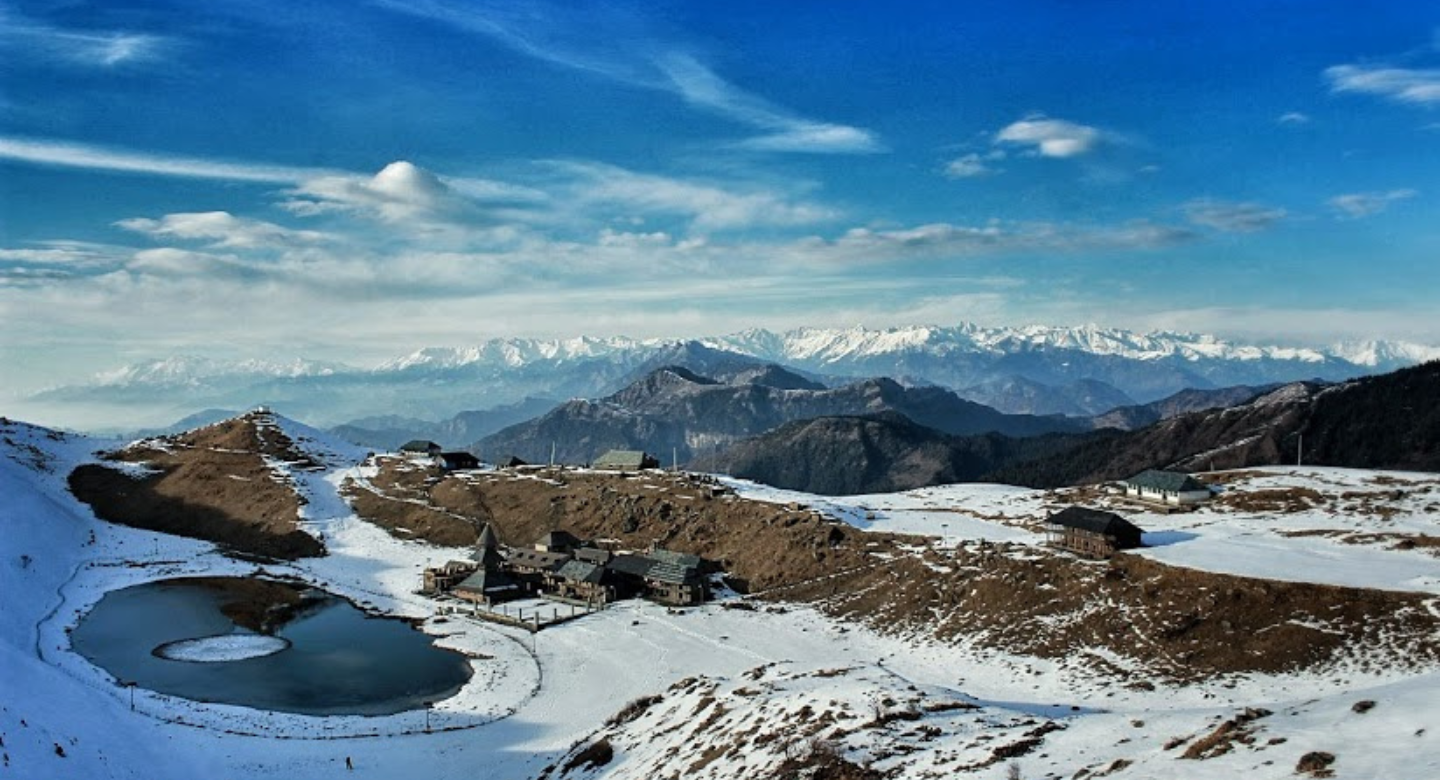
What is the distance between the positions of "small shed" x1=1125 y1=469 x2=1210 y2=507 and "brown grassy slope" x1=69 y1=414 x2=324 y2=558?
108075 millimetres

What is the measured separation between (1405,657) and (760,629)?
46041 millimetres

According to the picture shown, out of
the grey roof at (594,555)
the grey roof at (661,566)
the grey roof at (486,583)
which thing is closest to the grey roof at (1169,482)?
the grey roof at (661,566)

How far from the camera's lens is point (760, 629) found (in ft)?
258

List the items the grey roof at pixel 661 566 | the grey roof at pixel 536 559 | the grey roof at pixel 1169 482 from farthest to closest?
the grey roof at pixel 1169 482
the grey roof at pixel 536 559
the grey roof at pixel 661 566

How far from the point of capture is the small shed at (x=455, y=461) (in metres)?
159

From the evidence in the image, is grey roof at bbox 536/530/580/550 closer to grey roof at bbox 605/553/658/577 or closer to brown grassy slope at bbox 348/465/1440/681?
brown grassy slope at bbox 348/465/1440/681

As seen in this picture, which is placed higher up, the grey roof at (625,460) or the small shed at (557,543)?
the grey roof at (625,460)

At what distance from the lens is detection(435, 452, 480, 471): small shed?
15925cm

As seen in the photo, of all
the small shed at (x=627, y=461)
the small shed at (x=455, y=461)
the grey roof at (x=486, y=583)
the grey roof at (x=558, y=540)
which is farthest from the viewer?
the small shed at (x=455, y=461)

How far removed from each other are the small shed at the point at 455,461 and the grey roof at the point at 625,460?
2655 centimetres

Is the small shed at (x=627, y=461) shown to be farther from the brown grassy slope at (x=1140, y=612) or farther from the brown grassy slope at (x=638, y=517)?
the brown grassy slope at (x=1140, y=612)

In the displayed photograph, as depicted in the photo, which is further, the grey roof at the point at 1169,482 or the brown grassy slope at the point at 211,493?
the brown grassy slope at the point at 211,493

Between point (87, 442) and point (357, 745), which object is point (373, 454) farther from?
point (357, 745)

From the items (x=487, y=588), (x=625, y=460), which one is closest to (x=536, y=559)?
(x=487, y=588)
